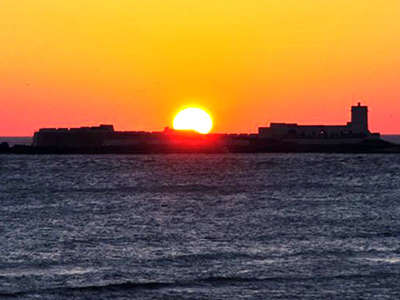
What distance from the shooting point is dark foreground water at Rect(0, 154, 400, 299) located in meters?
36.2

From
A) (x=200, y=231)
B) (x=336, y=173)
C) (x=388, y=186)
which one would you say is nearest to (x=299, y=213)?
(x=200, y=231)

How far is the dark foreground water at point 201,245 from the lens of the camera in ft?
119

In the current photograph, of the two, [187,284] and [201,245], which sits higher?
[201,245]

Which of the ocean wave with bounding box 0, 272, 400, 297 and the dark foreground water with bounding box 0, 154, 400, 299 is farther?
the dark foreground water with bounding box 0, 154, 400, 299

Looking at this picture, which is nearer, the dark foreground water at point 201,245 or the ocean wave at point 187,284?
the ocean wave at point 187,284

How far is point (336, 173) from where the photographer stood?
120 meters

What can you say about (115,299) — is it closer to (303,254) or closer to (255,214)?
(303,254)

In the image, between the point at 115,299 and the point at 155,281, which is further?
the point at 155,281

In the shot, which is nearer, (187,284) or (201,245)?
(187,284)

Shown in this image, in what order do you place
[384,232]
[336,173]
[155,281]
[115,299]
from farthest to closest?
[336,173], [384,232], [155,281], [115,299]

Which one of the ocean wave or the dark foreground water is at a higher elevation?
the dark foreground water

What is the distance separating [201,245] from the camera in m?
45.7

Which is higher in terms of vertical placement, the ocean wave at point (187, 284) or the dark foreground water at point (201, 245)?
the dark foreground water at point (201, 245)

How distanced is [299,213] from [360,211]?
11.5ft
